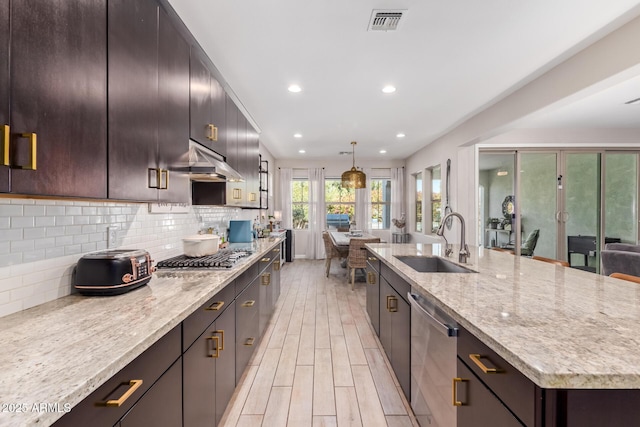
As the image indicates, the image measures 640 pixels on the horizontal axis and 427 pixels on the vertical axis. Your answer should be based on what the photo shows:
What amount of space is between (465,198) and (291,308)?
3.29 m

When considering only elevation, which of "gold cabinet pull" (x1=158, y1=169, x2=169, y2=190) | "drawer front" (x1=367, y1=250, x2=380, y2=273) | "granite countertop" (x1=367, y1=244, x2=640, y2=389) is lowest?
"drawer front" (x1=367, y1=250, x2=380, y2=273)

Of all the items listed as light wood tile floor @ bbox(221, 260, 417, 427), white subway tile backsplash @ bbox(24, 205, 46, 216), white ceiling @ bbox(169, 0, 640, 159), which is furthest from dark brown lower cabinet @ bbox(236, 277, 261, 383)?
white ceiling @ bbox(169, 0, 640, 159)

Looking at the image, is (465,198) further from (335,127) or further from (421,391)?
(421,391)

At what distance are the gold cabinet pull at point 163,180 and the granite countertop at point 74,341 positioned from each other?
0.51 m

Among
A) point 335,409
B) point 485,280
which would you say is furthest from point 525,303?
point 335,409

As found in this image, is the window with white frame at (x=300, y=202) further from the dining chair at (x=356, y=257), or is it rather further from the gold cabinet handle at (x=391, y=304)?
the gold cabinet handle at (x=391, y=304)

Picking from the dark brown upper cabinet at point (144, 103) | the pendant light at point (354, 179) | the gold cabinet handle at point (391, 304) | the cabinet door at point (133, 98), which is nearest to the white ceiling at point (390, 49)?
the dark brown upper cabinet at point (144, 103)

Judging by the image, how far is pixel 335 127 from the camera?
4.93 metres

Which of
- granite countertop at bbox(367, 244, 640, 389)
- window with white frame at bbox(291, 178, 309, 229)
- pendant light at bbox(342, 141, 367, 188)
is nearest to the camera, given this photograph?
granite countertop at bbox(367, 244, 640, 389)

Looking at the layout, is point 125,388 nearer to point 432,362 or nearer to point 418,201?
point 432,362

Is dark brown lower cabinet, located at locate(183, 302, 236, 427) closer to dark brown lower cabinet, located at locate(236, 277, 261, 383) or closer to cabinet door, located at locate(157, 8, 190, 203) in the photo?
dark brown lower cabinet, located at locate(236, 277, 261, 383)

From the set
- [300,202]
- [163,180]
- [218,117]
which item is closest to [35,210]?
[163,180]

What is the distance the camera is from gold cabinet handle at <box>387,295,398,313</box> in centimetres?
212

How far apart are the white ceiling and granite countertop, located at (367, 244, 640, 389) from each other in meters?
1.79
